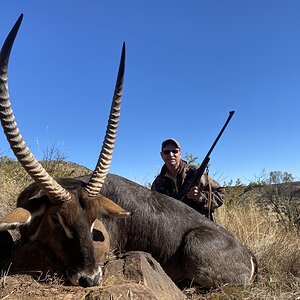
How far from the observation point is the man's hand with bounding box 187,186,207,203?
8080 mm

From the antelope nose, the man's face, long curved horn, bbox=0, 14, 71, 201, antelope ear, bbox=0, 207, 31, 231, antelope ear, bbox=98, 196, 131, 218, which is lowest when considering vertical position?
the antelope nose

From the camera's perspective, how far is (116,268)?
4.51 metres

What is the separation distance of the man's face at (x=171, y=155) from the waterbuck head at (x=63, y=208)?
3379 mm

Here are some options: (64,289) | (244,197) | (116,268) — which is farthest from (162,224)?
(244,197)

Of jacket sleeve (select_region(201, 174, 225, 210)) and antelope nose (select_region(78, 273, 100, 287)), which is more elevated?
jacket sleeve (select_region(201, 174, 225, 210))

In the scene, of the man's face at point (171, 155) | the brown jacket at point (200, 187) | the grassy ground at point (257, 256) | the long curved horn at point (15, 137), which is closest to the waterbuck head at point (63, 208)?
the long curved horn at point (15, 137)

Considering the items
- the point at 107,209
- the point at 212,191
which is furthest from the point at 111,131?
the point at 212,191

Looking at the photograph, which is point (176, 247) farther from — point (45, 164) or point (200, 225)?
point (45, 164)

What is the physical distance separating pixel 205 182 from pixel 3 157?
6113 mm

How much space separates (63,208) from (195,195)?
3880 millimetres

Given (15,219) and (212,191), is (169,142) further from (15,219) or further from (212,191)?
(15,219)

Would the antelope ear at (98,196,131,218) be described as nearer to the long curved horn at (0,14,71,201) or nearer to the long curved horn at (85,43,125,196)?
the long curved horn at (85,43,125,196)

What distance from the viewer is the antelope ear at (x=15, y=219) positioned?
4387mm

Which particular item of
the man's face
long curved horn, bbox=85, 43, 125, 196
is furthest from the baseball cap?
long curved horn, bbox=85, 43, 125, 196
